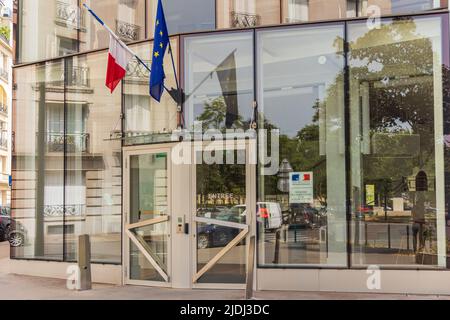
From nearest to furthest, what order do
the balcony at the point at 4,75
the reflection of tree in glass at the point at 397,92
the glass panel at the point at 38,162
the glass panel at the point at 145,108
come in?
the reflection of tree in glass at the point at 397,92, the glass panel at the point at 145,108, the glass panel at the point at 38,162, the balcony at the point at 4,75

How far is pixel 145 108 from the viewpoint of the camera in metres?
11.4

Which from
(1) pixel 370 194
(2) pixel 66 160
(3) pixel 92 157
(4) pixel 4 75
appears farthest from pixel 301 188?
(4) pixel 4 75

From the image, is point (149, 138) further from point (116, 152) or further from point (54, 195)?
point (54, 195)

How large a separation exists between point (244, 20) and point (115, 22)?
9.78ft

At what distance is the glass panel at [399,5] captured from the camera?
10031mm

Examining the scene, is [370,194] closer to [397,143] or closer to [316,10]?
[397,143]

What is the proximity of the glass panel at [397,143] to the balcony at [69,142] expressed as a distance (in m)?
5.81

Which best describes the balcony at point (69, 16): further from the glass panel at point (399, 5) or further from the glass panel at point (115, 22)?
the glass panel at point (399, 5)

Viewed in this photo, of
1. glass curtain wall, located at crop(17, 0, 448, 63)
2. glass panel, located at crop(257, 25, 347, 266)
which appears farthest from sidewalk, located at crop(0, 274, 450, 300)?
glass curtain wall, located at crop(17, 0, 448, 63)

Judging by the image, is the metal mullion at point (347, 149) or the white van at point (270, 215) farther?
the white van at point (270, 215)

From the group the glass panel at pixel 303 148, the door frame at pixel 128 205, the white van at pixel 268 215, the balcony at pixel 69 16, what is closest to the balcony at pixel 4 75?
the balcony at pixel 69 16

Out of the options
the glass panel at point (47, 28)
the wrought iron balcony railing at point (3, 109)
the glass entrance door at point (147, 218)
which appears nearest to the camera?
the glass entrance door at point (147, 218)

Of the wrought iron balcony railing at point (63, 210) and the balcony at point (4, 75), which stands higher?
the balcony at point (4, 75)
